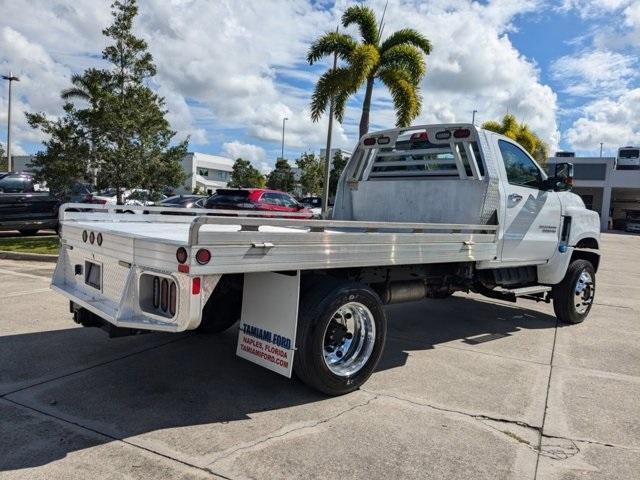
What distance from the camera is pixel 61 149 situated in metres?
12.7

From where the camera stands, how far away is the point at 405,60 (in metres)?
18.2

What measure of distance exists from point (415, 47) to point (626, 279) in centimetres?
1040

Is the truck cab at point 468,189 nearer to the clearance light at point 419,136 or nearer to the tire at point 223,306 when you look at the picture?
the clearance light at point 419,136

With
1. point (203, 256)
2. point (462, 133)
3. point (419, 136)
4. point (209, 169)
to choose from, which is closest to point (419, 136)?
point (419, 136)

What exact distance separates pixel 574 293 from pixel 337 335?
419cm

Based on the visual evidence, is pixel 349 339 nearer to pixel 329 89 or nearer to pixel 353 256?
pixel 353 256

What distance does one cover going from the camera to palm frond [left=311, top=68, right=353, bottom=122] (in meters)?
17.6

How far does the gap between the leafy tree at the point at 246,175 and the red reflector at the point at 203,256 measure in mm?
64716

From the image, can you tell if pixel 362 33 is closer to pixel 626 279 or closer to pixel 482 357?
pixel 626 279

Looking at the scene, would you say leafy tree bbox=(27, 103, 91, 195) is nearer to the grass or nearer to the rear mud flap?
the grass

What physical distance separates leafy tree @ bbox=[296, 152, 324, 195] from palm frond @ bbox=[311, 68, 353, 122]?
1136 inches

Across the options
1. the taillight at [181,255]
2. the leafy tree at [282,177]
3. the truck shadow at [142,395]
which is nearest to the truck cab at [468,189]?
the truck shadow at [142,395]

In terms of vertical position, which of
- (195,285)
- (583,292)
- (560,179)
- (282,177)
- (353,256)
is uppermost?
(282,177)

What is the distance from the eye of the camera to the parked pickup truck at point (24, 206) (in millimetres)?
13172
